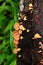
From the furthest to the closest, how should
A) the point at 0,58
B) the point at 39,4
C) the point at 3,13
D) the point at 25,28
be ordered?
the point at 3,13 < the point at 0,58 < the point at 25,28 < the point at 39,4

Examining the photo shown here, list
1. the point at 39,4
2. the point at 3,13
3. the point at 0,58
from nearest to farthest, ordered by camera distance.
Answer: the point at 39,4 → the point at 0,58 → the point at 3,13

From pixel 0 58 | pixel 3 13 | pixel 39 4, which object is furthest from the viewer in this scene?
pixel 3 13

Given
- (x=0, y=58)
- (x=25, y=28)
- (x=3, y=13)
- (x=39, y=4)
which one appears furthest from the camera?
(x=3, y=13)

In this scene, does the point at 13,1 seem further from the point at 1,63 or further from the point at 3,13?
the point at 1,63

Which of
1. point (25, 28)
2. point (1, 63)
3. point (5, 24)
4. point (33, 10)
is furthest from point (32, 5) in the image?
point (1, 63)

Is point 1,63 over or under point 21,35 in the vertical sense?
under

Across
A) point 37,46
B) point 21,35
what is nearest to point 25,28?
point 21,35

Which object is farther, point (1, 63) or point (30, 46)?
point (1, 63)

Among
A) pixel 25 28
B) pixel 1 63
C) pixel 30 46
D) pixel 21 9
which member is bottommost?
pixel 1 63

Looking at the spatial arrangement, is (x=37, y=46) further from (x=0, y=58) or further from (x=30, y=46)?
(x=0, y=58)
